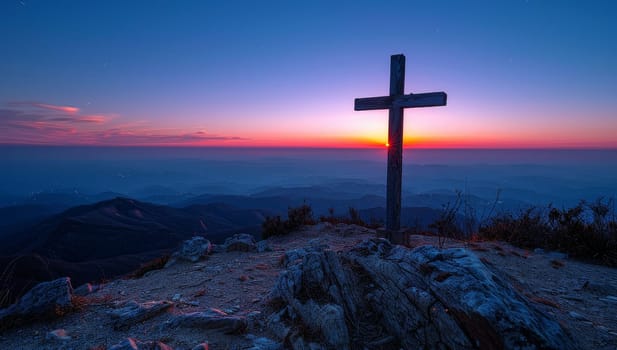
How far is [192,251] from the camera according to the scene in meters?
8.41

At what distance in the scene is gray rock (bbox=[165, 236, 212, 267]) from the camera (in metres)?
8.22

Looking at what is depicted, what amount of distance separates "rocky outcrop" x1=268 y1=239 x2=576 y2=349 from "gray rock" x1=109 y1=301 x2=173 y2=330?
5.84ft

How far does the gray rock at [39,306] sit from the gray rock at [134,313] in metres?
0.85

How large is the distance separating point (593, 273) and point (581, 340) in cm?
424

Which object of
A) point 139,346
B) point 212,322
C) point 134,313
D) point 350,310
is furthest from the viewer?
point 134,313

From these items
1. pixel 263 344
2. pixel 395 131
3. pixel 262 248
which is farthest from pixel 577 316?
pixel 262 248

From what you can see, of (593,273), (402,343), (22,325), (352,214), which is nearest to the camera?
(402,343)

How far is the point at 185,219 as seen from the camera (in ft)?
253

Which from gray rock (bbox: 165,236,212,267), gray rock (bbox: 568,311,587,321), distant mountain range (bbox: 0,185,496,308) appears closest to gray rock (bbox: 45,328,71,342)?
gray rock (bbox: 165,236,212,267)

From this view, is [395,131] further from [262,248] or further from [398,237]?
[262,248]

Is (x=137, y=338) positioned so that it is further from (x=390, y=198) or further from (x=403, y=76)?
(x=403, y=76)

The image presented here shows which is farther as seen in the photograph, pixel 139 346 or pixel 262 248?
pixel 262 248

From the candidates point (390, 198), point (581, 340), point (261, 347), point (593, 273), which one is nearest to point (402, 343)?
point (261, 347)

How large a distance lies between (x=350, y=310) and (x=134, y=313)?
3184mm
